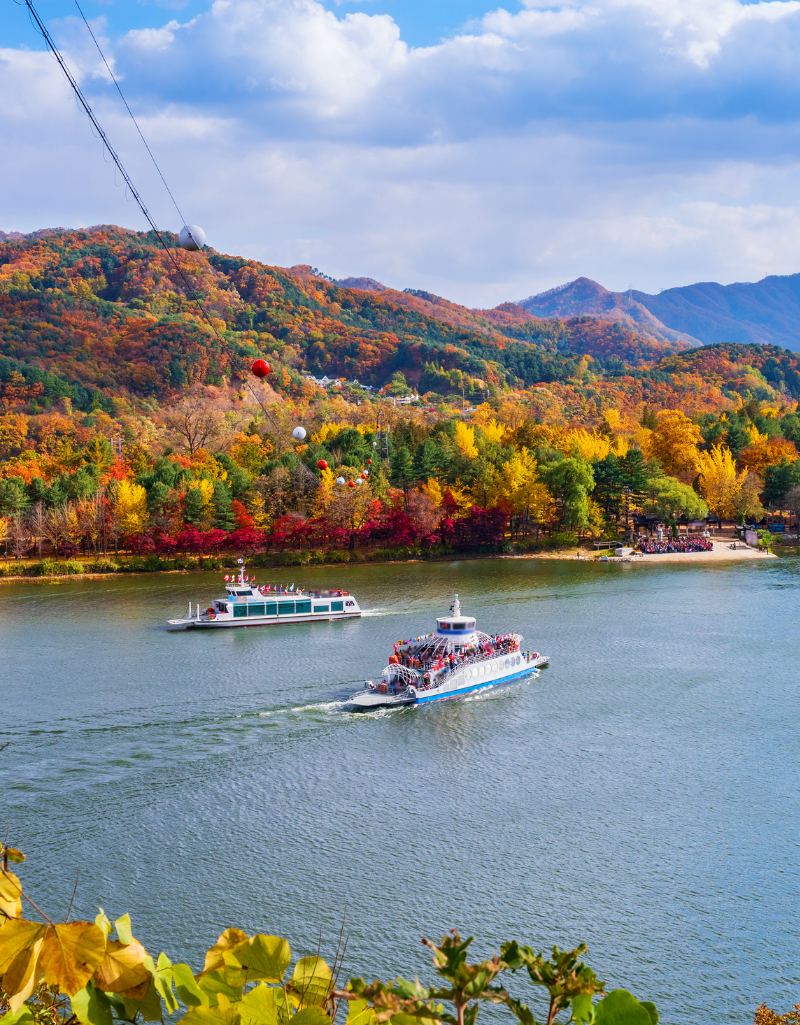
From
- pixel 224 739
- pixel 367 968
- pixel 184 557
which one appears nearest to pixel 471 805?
pixel 367 968

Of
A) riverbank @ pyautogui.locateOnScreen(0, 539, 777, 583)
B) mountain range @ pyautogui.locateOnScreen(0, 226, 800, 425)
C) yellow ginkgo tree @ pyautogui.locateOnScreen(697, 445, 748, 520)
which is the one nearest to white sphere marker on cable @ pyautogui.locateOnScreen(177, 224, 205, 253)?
riverbank @ pyautogui.locateOnScreen(0, 539, 777, 583)

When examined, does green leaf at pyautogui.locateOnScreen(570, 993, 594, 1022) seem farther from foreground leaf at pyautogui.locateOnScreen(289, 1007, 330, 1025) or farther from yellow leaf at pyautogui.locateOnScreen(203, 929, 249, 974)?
yellow leaf at pyautogui.locateOnScreen(203, 929, 249, 974)

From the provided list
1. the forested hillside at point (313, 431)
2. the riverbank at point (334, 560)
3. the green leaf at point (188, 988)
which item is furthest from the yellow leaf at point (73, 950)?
the riverbank at point (334, 560)

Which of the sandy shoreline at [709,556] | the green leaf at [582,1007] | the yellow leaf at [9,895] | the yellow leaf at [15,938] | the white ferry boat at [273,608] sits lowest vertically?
the white ferry boat at [273,608]

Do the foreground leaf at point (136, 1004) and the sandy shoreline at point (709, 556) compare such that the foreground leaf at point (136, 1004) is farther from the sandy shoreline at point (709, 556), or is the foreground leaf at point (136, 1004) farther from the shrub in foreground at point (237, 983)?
the sandy shoreline at point (709, 556)

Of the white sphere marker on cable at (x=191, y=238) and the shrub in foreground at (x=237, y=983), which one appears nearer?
the shrub in foreground at (x=237, y=983)

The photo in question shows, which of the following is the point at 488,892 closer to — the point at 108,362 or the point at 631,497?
the point at 631,497

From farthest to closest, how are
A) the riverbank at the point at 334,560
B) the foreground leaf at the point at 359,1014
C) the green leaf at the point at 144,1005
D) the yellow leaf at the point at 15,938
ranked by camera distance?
the riverbank at the point at 334,560 → the foreground leaf at the point at 359,1014 → the green leaf at the point at 144,1005 → the yellow leaf at the point at 15,938
